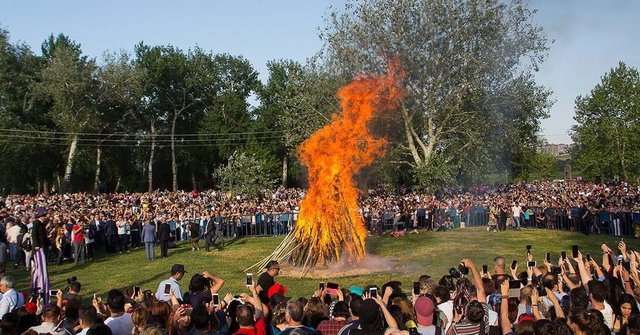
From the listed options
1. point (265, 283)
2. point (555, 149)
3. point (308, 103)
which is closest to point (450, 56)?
point (308, 103)

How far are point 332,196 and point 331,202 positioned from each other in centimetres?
20

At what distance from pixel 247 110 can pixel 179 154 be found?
10.9m

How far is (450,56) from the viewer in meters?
35.1

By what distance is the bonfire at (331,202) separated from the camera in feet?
61.7

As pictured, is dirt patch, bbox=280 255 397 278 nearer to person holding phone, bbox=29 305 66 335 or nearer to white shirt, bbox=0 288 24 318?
white shirt, bbox=0 288 24 318

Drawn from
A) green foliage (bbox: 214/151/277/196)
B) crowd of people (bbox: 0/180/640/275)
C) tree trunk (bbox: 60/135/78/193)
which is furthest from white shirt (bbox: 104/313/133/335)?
tree trunk (bbox: 60/135/78/193)

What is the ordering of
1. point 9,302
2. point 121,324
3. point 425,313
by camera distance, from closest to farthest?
point 425,313 < point 121,324 < point 9,302

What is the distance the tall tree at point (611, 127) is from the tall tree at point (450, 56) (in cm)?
2420

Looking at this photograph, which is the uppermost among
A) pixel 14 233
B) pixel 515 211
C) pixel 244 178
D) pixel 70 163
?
pixel 70 163

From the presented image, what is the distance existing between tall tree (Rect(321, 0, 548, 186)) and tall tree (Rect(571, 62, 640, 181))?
79.4 feet

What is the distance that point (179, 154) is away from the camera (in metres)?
69.1

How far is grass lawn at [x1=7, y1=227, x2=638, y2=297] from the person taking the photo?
703 inches

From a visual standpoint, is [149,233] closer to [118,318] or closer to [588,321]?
[118,318]

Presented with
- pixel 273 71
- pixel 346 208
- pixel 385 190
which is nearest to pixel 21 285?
pixel 346 208
